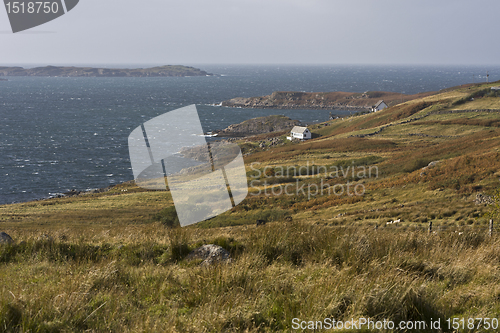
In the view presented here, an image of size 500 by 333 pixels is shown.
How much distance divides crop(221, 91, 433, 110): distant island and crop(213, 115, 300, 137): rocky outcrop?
4281 cm

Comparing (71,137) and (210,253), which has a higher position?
(210,253)

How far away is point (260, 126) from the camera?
338ft

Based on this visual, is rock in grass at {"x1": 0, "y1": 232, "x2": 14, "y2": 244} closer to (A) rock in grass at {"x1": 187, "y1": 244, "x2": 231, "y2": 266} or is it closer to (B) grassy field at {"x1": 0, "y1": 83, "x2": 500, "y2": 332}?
(B) grassy field at {"x1": 0, "y1": 83, "x2": 500, "y2": 332}

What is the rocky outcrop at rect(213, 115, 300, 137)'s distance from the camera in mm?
97750

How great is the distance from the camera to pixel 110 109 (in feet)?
440

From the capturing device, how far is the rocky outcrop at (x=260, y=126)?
97.8 meters

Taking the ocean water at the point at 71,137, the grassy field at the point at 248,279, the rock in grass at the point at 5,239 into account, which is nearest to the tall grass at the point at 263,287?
the grassy field at the point at 248,279

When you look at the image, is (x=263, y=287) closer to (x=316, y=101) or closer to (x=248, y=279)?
(x=248, y=279)

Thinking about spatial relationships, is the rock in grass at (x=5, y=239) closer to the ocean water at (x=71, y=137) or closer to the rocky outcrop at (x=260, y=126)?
the ocean water at (x=71, y=137)

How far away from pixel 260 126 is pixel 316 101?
60.1 meters

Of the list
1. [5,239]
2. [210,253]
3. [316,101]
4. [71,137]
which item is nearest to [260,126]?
[71,137]

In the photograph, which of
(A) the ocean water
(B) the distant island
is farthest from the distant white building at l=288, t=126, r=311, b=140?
(B) the distant island

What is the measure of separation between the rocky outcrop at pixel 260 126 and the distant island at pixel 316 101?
4281cm

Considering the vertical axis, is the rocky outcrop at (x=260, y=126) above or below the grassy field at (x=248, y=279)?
below
